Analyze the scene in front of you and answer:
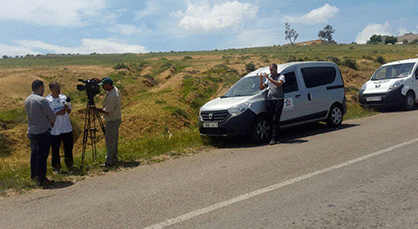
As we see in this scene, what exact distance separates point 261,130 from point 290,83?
1807mm

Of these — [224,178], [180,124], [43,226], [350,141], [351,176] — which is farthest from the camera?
[180,124]

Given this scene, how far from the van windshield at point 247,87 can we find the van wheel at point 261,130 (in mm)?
805

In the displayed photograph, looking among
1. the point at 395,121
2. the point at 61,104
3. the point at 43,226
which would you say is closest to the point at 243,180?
the point at 43,226

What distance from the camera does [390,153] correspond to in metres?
7.29

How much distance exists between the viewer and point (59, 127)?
7.74m

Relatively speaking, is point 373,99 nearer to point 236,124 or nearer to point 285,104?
point 285,104

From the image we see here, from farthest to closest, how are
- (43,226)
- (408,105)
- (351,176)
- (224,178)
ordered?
(408,105)
(224,178)
(351,176)
(43,226)

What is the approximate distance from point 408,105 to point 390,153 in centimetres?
880

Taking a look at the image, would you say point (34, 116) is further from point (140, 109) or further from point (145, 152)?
point (140, 109)

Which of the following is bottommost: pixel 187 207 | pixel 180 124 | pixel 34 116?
pixel 180 124

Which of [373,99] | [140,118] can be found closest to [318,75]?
[373,99]

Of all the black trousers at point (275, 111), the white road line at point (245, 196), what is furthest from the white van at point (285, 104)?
the white road line at point (245, 196)

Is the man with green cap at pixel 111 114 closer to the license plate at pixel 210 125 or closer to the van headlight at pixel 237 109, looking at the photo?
the license plate at pixel 210 125

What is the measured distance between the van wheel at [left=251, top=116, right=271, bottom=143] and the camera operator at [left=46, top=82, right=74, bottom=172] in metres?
4.33
